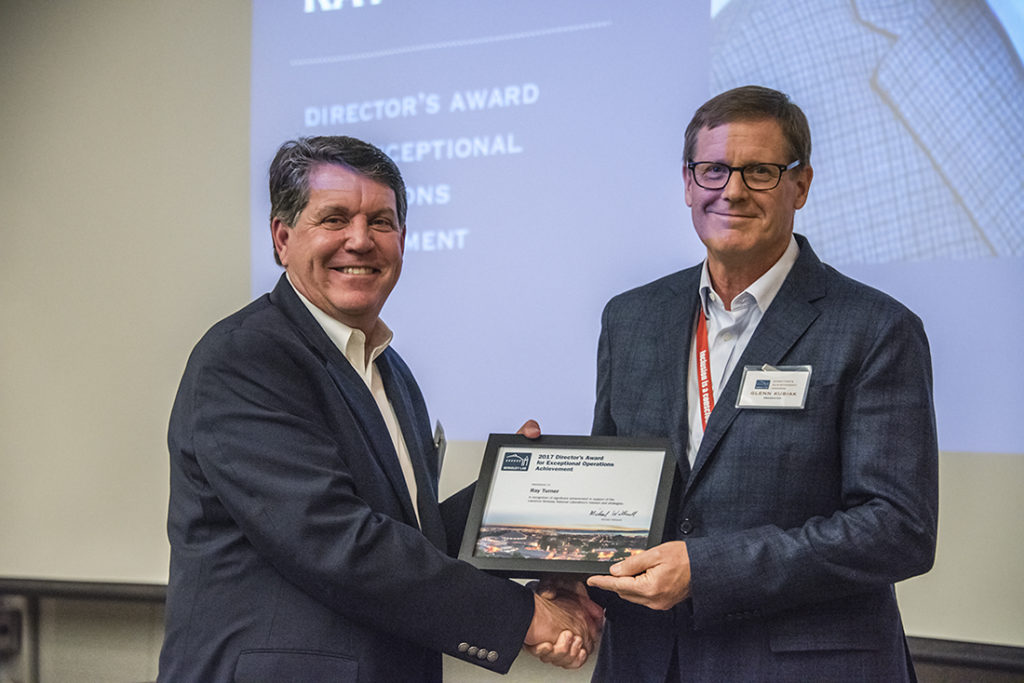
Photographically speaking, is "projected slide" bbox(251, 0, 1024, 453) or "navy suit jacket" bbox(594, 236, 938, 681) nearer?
"navy suit jacket" bbox(594, 236, 938, 681)

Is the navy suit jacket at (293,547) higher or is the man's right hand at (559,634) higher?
the navy suit jacket at (293,547)

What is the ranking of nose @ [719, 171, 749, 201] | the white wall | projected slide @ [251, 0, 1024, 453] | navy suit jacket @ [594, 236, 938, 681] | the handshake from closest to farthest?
navy suit jacket @ [594, 236, 938, 681]
nose @ [719, 171, 749, 201]
the handshake
projected slide @ [251, 0, 1024, 453]
the white wall

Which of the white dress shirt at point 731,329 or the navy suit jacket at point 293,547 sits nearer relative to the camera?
the navy suit jacket at point 293,547

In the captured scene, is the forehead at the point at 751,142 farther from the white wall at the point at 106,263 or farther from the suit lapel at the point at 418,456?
the white wall at the point at 106,263

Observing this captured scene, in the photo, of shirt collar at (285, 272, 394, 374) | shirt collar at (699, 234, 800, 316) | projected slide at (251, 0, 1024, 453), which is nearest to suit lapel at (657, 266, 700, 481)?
shirt collar at (699, 234, 800, 316)

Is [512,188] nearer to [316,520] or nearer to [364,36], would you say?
[364,36]

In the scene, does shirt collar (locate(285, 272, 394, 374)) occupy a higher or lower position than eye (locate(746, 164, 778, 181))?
lower

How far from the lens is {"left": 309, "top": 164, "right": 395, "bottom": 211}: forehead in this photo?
2.11m

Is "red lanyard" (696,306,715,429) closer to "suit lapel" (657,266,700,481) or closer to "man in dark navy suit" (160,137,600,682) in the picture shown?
"suit lapel" (657,266,700,481)

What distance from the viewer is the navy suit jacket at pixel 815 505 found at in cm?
183

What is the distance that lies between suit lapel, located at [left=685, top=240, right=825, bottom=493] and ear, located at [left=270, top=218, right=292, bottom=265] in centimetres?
96

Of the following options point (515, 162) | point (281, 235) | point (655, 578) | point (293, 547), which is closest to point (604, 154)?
point (515, 162)

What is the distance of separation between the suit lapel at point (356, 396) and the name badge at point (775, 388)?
693mm

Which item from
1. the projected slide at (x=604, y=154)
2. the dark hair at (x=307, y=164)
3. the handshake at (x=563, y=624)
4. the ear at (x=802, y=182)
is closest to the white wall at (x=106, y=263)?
the projected slide at (x=604, y=154)
